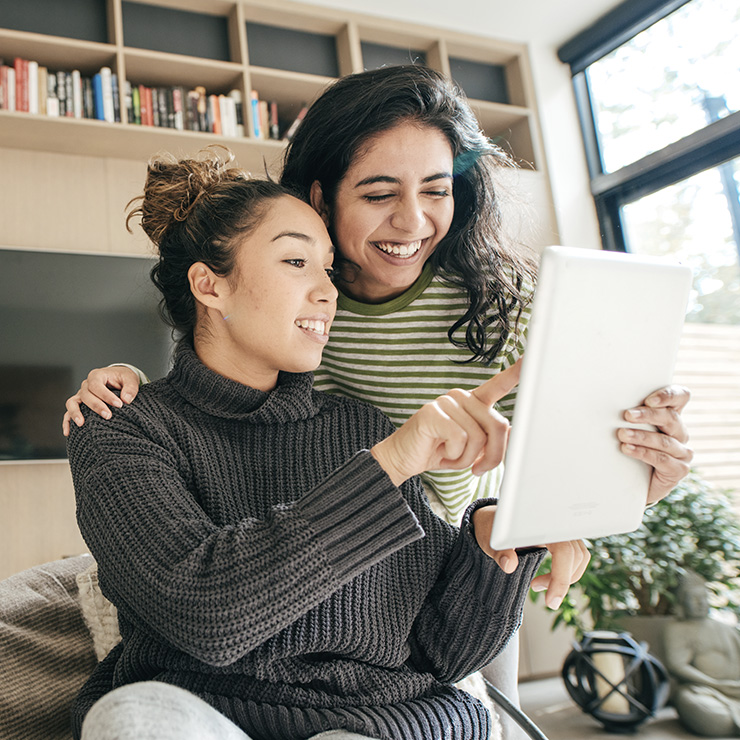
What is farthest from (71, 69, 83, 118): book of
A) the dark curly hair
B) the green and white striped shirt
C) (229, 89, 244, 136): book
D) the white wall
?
the green and white striped shirt

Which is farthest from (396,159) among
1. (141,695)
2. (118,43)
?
(118,43)

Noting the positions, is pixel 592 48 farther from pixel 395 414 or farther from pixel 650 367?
pixel 650 367

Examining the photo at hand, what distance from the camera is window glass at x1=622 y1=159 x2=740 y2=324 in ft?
10.3

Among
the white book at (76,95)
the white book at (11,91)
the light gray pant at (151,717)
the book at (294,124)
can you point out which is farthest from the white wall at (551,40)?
the light gray pant at (151,717)

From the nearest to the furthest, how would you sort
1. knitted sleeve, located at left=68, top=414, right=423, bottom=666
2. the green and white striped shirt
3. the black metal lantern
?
knitted sleeve, located at left=68, top=414, right=423, bottom=666 < the green and white striped shirt < the black metal lantern

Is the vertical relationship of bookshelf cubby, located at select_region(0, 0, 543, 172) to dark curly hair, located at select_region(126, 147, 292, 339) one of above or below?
above

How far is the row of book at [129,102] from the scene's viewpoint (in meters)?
2.83

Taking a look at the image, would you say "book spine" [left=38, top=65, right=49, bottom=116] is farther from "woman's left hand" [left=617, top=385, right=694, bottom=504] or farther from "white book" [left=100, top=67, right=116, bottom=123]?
"woman's left hand" [left=617, top=385, right=694, bottom=504]

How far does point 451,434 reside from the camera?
0.89 meters

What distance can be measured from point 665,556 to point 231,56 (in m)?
2.76

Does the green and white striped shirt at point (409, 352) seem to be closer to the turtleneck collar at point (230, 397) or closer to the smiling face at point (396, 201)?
the smiling face at point (396, 201)

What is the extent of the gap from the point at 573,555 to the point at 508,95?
336 centimetres

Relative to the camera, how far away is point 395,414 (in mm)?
1526

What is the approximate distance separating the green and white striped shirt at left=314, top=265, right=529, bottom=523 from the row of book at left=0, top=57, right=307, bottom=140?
5.83 ft
